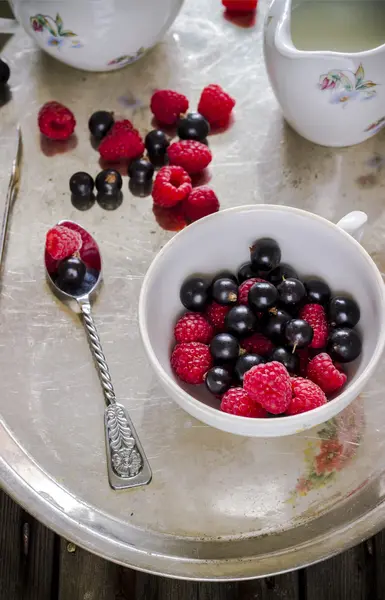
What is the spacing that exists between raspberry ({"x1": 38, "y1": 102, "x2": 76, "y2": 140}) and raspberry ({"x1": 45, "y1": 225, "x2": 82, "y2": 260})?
17 centimetres

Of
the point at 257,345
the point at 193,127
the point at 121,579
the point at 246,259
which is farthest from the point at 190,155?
the point at 121,579

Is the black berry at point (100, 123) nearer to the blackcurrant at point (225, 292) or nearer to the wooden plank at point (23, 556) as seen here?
the blackcurrant at point (225, 292)

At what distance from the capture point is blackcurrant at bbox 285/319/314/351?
784 mm

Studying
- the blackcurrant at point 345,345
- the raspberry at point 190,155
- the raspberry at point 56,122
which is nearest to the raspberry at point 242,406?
the blackcurrant at point 345,345

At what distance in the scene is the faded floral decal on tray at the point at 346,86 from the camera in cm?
89

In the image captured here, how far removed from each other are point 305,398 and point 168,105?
0.48 metres

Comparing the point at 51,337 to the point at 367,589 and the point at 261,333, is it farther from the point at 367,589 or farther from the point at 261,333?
the point at 367,589

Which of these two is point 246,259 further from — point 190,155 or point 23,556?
point 23,556

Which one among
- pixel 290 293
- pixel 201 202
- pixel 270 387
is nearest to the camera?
pixel 270 387

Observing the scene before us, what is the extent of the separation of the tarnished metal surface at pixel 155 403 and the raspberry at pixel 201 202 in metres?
0.05

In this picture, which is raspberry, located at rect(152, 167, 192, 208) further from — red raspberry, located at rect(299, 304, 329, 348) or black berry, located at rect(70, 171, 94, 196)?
red raspberry, located at rect(299, 304, 329, 348)

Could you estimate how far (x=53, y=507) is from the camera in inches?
30.9

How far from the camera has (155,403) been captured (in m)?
0.85

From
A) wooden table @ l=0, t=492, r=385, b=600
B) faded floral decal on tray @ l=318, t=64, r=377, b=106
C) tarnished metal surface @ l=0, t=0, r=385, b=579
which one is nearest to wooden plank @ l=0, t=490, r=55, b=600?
wooden table @ l=0, t=492, r=385, b=600
